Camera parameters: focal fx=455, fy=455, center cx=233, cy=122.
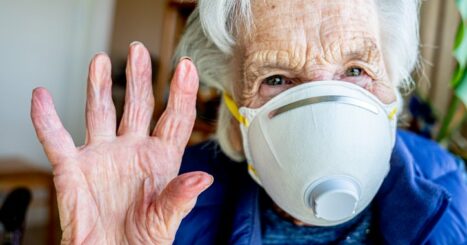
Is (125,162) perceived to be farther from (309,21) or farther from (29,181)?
(29,181)

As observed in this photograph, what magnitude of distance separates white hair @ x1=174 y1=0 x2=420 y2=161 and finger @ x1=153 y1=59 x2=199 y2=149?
0.18m

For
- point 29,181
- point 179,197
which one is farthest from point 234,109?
point 29,181

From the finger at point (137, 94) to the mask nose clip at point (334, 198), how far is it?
274 millimetres

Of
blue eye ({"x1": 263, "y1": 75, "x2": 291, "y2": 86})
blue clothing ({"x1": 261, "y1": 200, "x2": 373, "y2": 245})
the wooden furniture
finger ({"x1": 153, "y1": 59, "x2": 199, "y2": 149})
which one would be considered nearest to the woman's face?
blue eye ({"x1": 263, "y1": 75, "x2": 291, "y2": 86})

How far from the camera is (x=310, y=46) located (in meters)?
0.73

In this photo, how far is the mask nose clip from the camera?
2.14 feet

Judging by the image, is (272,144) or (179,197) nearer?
(179,197)

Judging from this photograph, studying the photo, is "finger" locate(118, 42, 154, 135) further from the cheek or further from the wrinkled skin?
the cheek

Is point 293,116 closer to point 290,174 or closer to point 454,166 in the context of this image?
point 290,174

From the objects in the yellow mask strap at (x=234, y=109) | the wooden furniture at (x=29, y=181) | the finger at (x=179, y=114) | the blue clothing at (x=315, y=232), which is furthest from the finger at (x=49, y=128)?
the wooden furniture at (x=29, y=181)

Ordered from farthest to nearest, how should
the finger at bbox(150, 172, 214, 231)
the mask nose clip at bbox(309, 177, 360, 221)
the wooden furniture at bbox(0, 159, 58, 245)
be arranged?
1. the wooden furniture at bbox(0, 159, 58, 245)
2. the mask nose clip at bbox(309, 177, 360, 221)
3. the finger at bbox(150, 172, 214, 231)

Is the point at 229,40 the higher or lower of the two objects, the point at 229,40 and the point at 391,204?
the higher

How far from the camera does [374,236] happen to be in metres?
0.86

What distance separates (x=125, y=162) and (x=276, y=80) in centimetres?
29
